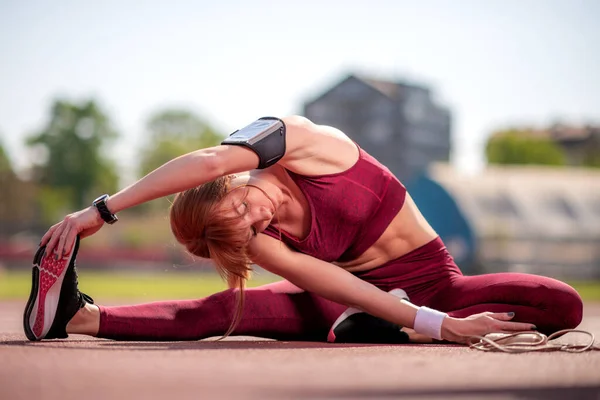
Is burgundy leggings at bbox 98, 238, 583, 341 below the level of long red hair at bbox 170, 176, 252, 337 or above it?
below

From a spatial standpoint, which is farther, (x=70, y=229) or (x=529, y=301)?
(x=529, y=301)

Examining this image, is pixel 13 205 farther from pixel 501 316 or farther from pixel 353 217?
pixel 501 316

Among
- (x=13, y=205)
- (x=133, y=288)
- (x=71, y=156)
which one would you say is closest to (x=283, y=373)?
(x=133, y=288)

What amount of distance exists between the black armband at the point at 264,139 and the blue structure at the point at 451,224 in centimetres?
2064

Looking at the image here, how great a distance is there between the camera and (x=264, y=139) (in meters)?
3.39

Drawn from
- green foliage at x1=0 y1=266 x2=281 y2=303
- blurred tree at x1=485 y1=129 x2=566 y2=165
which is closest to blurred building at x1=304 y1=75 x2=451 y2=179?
green foliage at x1=0 y1=266 x2=281 y2=303

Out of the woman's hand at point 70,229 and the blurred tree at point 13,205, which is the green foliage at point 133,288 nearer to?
the woman's hand at point 70,229

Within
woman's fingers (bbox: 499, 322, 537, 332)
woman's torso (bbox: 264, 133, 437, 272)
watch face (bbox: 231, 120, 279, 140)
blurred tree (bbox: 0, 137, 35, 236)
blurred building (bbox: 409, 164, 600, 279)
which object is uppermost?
watch face (bbox: 231, 120, 279, 140)

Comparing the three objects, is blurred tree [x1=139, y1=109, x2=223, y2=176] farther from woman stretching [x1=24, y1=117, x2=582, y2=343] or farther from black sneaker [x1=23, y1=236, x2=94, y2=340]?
black sneaker [x1=23, y1=236, x2=94, y2=340]

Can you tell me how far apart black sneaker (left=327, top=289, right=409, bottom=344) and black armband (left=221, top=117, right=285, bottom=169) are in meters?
0.86

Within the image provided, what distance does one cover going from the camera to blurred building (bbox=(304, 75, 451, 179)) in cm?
3328

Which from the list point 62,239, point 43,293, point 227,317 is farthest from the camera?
point 227,317

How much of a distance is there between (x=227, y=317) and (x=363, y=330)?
0.63 metres

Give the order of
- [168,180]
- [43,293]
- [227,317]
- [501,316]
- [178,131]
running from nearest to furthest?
[168,180] < [43,293] < [501,316] < [227,317] < [178,131]
